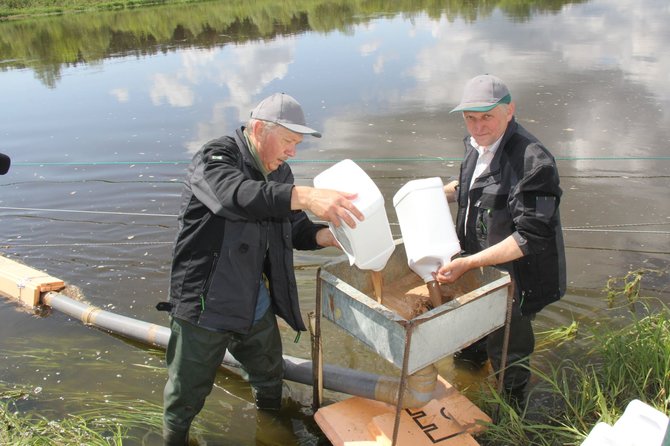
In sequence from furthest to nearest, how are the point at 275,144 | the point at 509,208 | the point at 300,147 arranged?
the point at 300,147 < the point at 509,208 < the point at 275,144

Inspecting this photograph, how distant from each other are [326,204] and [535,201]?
1.09m

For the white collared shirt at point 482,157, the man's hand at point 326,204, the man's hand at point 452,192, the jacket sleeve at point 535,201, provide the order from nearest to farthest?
1. the man's hand at point 326,204
2. the jacket sleeve at point 535,201
3. the white collared shirt at point 482,157
4. the man's hand at point 452,192

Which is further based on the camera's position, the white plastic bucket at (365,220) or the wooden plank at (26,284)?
the wooden plank at (26,284)

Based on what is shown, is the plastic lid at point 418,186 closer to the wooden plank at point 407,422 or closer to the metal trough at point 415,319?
the metal trough at point 415,319

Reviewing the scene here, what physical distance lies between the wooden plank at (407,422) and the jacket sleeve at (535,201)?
0.95 m

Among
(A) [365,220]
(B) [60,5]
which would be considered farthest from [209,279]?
(B) [60,5]

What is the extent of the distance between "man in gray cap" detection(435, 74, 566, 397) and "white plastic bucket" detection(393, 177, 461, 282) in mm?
100

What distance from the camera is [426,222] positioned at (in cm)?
280

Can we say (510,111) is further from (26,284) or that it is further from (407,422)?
(26,284)

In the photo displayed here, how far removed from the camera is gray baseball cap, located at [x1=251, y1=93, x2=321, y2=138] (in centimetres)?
266

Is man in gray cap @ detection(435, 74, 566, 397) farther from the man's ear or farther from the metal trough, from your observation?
the metal trough

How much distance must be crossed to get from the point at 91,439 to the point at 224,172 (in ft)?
5.95

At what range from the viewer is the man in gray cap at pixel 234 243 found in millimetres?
2500

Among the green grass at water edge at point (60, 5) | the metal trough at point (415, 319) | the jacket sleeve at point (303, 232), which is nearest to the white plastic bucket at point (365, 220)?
the metal trough at point (415, 319)
